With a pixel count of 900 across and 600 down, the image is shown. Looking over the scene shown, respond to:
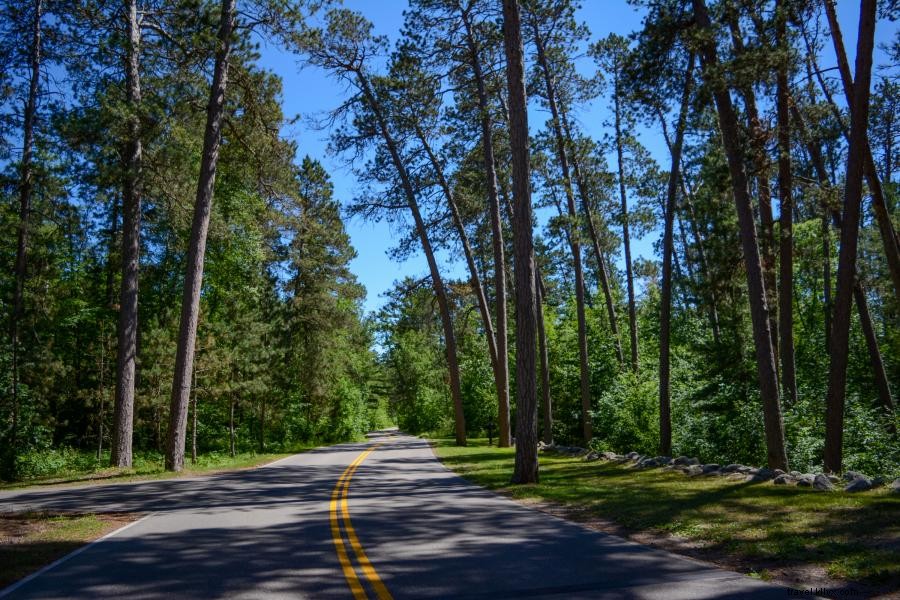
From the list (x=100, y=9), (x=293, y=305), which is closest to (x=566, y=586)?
(x=100, y=9)

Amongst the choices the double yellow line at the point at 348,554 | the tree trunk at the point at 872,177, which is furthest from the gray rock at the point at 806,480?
the double yellow line at the point at 348,554

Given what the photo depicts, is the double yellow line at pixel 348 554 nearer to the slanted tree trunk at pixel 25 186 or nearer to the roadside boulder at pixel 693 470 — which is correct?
the roadside boulder at pixel 693 470

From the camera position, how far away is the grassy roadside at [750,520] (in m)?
5.85

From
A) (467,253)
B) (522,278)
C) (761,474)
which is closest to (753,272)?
(761,474)

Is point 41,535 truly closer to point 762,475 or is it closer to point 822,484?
point 822,484

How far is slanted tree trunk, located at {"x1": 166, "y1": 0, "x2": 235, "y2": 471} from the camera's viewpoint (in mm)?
17156

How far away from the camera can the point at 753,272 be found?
12695 millimetres

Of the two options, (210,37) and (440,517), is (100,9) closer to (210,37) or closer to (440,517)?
(210,37)

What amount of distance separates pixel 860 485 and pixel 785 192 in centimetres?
831

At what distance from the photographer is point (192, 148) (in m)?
19.3

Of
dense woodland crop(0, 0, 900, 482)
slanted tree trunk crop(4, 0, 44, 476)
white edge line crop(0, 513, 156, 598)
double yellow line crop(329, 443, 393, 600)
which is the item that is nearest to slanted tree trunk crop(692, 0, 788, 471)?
dense woodland crop(0, 0, 900, 482)

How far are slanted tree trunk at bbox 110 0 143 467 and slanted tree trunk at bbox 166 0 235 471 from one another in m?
1.73

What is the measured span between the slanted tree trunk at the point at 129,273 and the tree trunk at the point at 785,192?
55.5 ft

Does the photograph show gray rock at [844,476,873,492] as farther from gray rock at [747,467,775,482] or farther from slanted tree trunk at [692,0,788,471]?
slanted tree trunk at [692,0,788,471]
